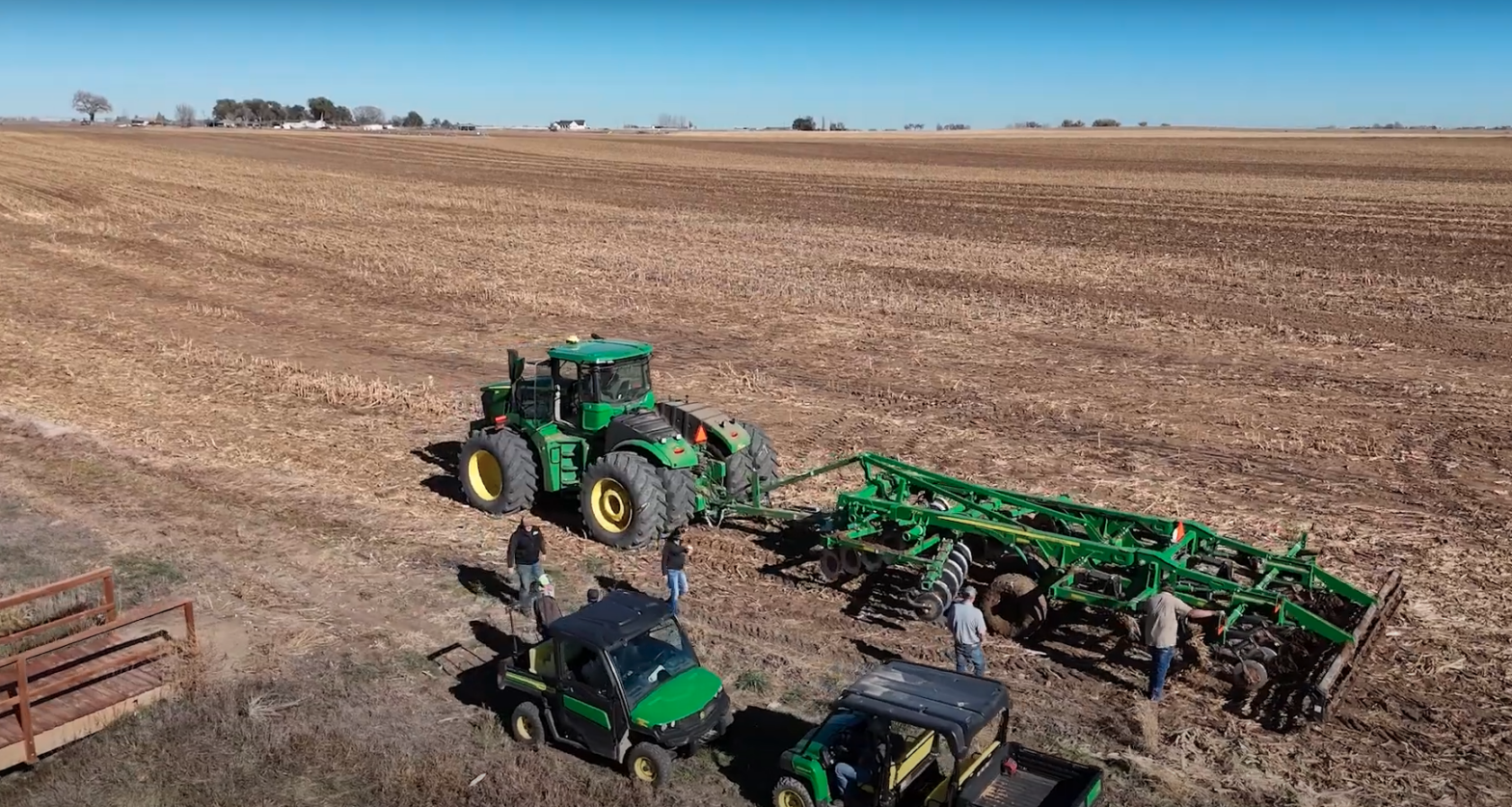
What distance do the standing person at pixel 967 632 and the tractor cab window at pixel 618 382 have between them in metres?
4.93

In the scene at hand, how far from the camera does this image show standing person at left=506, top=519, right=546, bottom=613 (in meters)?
11.2

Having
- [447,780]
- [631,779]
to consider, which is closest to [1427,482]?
[631,779]

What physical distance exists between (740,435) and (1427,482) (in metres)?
8.42

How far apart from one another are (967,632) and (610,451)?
190 inches

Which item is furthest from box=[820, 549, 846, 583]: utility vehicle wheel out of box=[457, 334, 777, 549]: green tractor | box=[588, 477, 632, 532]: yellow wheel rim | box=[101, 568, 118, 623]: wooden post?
box=[101, 568, 118, 623]: wooden post

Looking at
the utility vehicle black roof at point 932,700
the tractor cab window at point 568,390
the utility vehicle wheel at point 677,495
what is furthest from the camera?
the tractor cab window at point 568,390

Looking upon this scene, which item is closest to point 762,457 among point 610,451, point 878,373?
point 610,451

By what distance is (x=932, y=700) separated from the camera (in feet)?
24.8

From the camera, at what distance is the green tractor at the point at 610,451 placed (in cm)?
1256

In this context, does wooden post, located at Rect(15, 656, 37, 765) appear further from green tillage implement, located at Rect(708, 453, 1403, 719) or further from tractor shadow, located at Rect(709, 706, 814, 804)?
green tillage implement, located at Rect(708, 453, 1403, 719)

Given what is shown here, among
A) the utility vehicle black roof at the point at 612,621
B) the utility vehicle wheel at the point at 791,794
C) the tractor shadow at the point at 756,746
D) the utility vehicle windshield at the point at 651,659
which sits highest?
the utility vehicle black roof at the point at 612,621

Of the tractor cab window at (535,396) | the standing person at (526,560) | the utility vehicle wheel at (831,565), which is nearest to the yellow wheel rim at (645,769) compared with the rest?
the standing person at (526,560)

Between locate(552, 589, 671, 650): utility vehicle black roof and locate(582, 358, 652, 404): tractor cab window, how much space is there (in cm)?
417

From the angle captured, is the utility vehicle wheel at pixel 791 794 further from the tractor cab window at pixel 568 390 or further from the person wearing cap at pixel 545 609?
the tractor cab window at pixel 568 390
